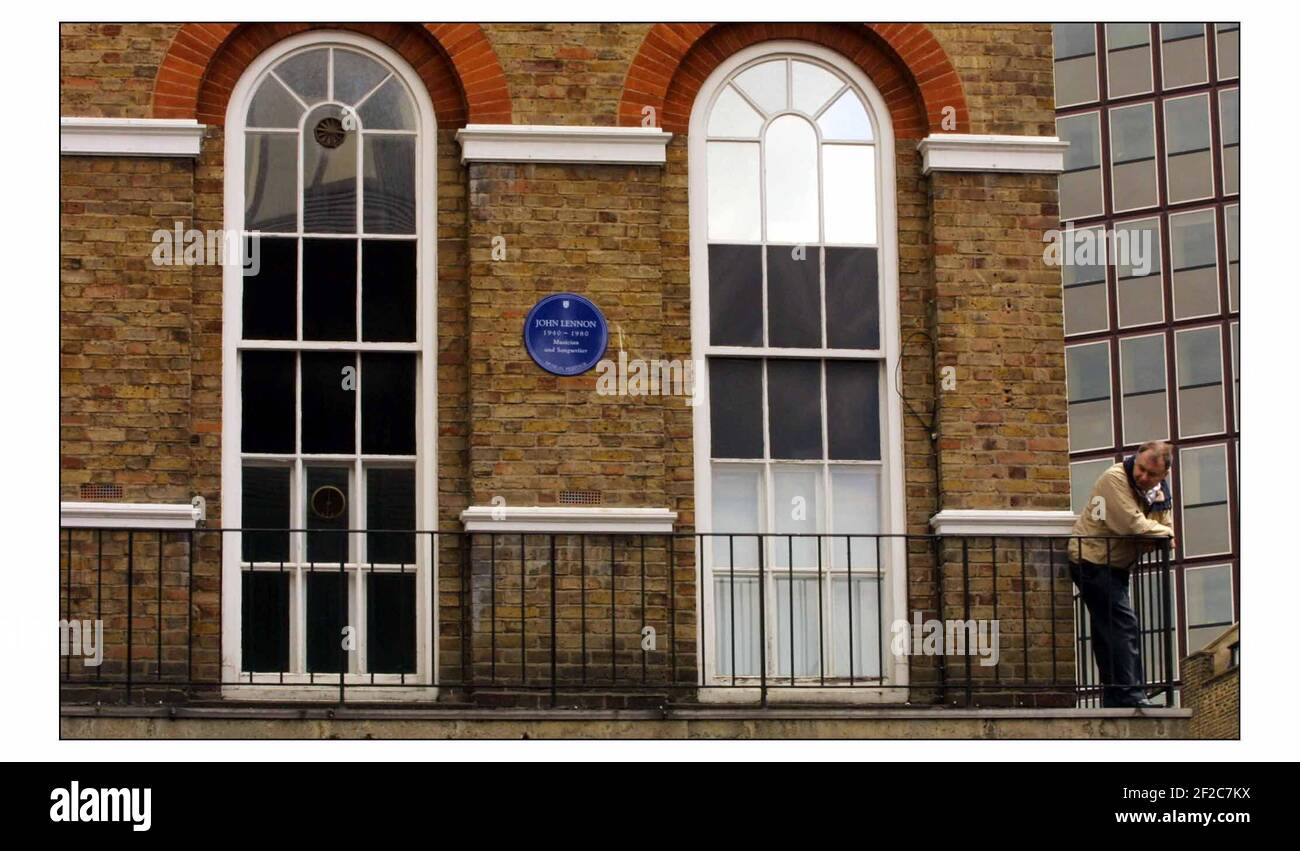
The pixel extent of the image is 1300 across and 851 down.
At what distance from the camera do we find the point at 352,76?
15.8m

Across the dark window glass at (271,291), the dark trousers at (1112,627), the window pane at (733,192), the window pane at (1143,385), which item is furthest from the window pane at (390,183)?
the window pane at (1143,385)

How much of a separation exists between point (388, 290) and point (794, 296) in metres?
2.37

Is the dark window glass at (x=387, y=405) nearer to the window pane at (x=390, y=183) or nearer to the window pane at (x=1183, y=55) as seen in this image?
the window pane at (x=390, y=183)

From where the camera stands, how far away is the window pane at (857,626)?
15539 mm

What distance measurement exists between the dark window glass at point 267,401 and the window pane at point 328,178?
81cm

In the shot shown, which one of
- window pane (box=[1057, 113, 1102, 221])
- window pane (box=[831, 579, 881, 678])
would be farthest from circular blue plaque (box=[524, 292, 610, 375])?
window pane (box=[1057, 113, 1102, 221])

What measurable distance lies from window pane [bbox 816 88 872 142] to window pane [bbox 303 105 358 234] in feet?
9.16

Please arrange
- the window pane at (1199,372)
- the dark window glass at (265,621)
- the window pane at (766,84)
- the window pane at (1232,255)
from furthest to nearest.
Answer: the window pane at (1199,372)
the window pane at (1232,255)
the window pane at (766,84)
the dark window glass at (265,621)

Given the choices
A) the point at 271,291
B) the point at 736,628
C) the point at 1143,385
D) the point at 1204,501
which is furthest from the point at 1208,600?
the point at 271,291

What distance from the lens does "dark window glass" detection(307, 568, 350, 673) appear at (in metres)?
15.2

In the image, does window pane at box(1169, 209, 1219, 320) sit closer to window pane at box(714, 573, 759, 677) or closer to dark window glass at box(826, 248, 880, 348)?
dark window glass at box(826, 248, 880, 348)

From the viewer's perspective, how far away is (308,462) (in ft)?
50.5

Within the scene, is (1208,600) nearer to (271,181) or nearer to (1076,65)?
(1076,65)

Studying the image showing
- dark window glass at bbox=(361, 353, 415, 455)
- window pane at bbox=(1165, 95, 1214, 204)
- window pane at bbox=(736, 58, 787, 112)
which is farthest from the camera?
window pane at bbox=(1165, 95, 1214, 204)
